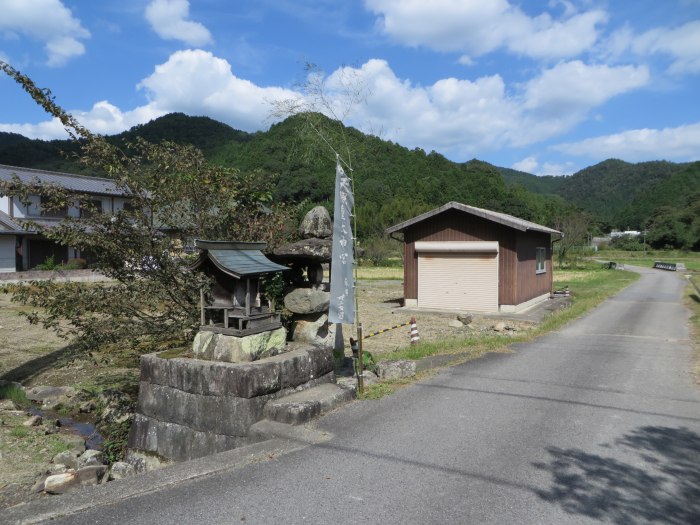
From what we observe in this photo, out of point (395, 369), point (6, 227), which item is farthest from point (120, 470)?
point (6, 227)

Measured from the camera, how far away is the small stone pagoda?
580 cm

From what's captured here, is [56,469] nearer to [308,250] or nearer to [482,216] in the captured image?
[308,250]

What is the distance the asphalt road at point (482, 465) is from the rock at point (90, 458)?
215 centimetres

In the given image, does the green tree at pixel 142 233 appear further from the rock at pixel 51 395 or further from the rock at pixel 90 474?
the rock at pixel 90 474

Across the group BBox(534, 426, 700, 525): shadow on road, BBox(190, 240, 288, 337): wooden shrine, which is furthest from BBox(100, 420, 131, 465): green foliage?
BBox(534, 426, 700, 525): shadow on road

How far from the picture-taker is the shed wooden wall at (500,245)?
52.2ft

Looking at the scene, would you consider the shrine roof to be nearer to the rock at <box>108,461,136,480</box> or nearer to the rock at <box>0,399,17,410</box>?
the rock at <box>108,461,136,480</box>

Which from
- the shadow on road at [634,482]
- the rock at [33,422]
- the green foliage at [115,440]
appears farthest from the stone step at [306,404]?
the rock at [33,422]

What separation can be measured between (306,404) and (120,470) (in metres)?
2.16

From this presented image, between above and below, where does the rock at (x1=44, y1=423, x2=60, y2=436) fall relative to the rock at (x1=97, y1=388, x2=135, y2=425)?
below

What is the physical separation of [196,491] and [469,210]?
13.6 meters

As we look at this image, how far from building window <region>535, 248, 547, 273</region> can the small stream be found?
15.7 m

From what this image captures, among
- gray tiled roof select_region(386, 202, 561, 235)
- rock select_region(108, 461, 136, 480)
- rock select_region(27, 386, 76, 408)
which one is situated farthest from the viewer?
gray tiled roof select_region(386, 202, 561, 235)

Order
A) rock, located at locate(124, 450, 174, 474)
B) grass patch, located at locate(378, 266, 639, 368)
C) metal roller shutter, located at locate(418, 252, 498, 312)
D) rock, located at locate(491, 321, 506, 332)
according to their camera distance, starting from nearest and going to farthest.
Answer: rock, located at locate(124, 450, 174, 474) < grass patch, located at locate(378, 266, 639, 368) < rock, located at locate(491, 321, 506, 332) < metal roller shutter, located at locate(418, 252, 498, 312)
